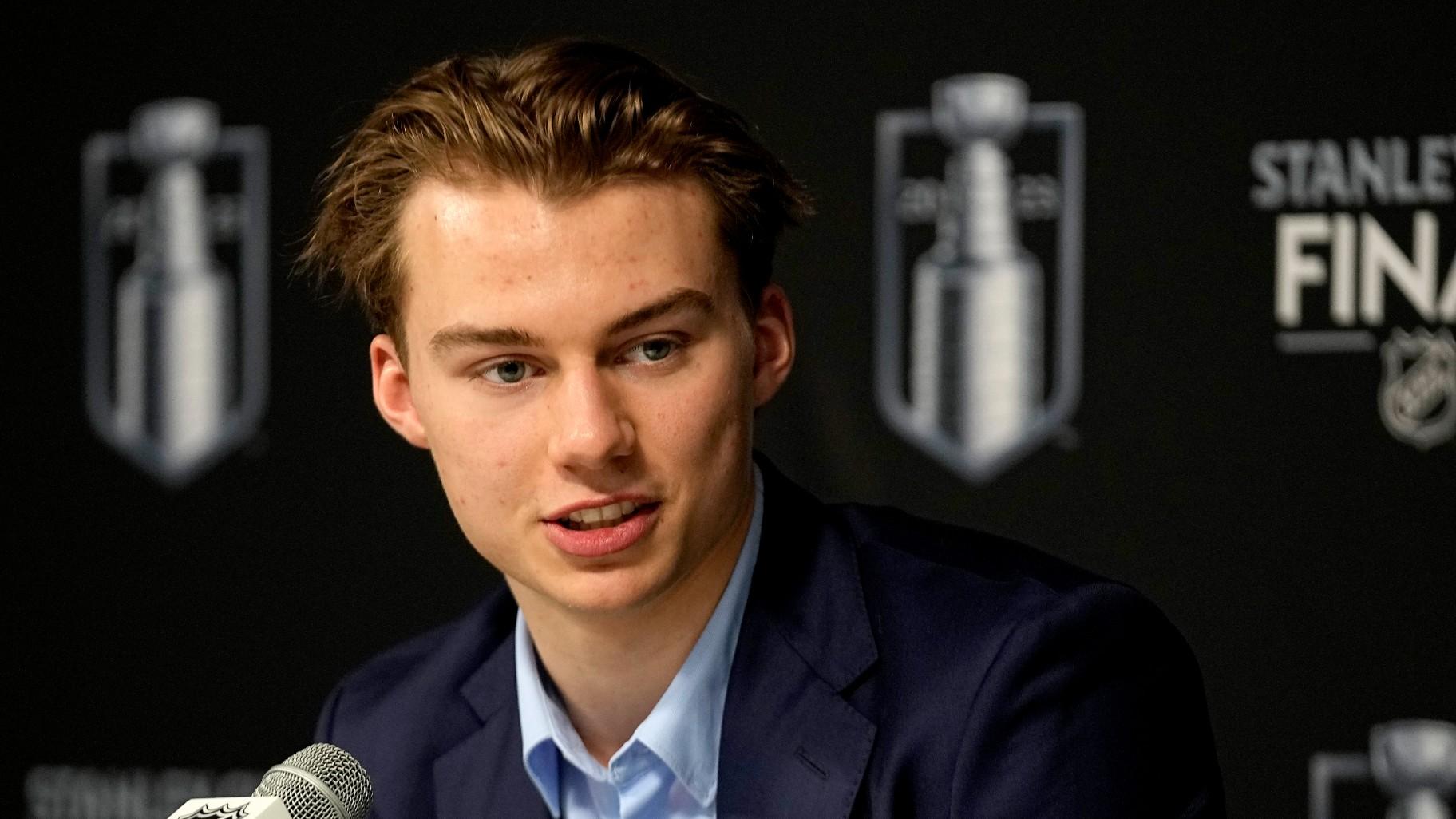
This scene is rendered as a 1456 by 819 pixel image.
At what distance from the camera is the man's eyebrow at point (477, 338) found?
5.40 ft

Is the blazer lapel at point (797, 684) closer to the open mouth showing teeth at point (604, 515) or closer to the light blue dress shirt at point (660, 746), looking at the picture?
the light blue dress shirt at point (660, 746)

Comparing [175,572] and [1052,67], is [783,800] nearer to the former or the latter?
[1052,67]

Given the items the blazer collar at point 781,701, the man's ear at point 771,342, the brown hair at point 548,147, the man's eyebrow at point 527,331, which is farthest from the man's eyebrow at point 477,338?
the blazer collar at point 781,701

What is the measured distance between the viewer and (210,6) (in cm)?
321

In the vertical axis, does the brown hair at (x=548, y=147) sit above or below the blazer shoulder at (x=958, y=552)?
above

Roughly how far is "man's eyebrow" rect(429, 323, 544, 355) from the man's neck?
324 millimetres

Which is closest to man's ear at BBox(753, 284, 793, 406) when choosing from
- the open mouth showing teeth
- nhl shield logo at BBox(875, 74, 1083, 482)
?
the open mouth showing teeth

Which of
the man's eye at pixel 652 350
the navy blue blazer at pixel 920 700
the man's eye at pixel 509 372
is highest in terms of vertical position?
the man's eye at pixel 652 350

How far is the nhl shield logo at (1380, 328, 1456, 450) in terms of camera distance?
2553mm

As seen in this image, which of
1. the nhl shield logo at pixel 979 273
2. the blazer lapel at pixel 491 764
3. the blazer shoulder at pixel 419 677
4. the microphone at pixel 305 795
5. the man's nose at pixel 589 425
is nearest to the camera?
the microphone at pixel 305 795

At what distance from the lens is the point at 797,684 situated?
1804mm

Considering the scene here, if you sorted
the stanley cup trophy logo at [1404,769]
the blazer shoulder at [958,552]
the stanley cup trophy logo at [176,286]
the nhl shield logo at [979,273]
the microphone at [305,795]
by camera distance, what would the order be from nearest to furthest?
1. the microphone at [305,795]
2. the blazer shoulder at [958,552]
3. the stanley cup trophy logo at [1404,769]
4. the nhl shield logo at [979,273]
5. the stanley cup trophy logo at [176,286]

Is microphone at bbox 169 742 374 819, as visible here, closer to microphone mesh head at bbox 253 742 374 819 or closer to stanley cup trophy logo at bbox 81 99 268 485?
microphone mesh head at bbox 253 742 374 819

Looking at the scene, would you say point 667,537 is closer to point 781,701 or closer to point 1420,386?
point 781,701
